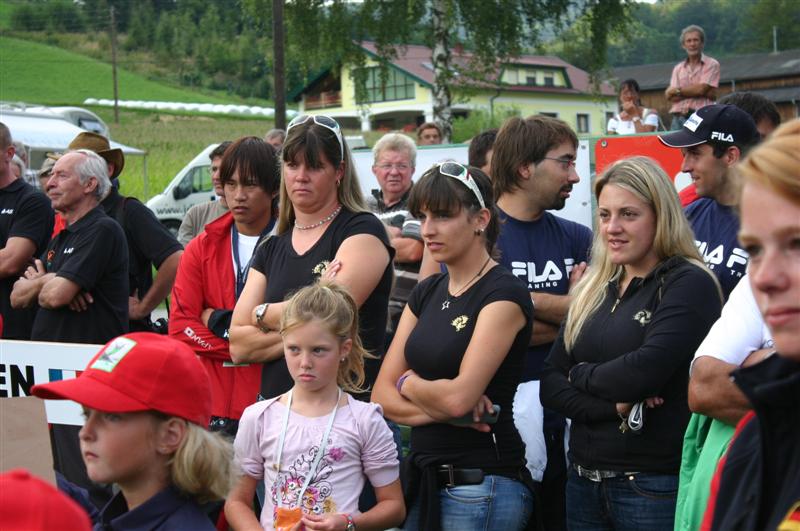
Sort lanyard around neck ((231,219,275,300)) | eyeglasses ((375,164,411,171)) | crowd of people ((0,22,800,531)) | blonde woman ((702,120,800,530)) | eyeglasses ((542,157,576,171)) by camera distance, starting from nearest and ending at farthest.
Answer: blonde woman ((702,120,800,530)), crowd of people ((0,22,800,531)), eyeglasses ((542,157,576,171)), lanyard around neck ((231,219,275,300)), eyeglasses ((375,164,411,171))

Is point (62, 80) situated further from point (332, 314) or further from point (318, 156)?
point (332, 314)

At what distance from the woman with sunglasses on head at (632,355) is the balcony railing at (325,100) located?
245 ft

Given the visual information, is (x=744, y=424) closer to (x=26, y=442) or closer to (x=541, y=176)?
(x=26, y=442)

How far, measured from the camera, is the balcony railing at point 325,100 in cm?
7744

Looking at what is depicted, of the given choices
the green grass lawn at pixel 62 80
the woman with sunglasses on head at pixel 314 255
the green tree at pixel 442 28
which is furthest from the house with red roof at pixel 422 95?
the woman with sunglasses on head at pixel 314 255

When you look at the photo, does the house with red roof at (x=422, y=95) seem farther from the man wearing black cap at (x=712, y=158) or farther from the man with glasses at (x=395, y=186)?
the man wearing black cap at (x=712, y=158)

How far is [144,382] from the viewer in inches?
107

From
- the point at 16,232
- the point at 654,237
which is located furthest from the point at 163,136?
the point at 654,237

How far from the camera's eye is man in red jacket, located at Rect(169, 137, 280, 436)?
468cm

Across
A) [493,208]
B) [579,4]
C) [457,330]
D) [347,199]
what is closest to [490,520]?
[457,330]

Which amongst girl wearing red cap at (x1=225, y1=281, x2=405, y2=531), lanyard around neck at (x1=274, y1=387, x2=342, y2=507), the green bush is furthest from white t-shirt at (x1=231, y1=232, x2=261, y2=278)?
the green bush

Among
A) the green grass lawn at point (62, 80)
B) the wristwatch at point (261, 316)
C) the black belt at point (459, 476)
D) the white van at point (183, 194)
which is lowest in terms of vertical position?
the white van at point (183, 194)

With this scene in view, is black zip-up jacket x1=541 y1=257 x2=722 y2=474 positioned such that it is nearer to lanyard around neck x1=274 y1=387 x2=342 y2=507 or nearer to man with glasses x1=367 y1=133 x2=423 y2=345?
lanyard around neck x1=274 y1=387 x2=342 y2=507

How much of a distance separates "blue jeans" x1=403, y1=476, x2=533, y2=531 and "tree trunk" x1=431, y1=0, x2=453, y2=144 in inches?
714
